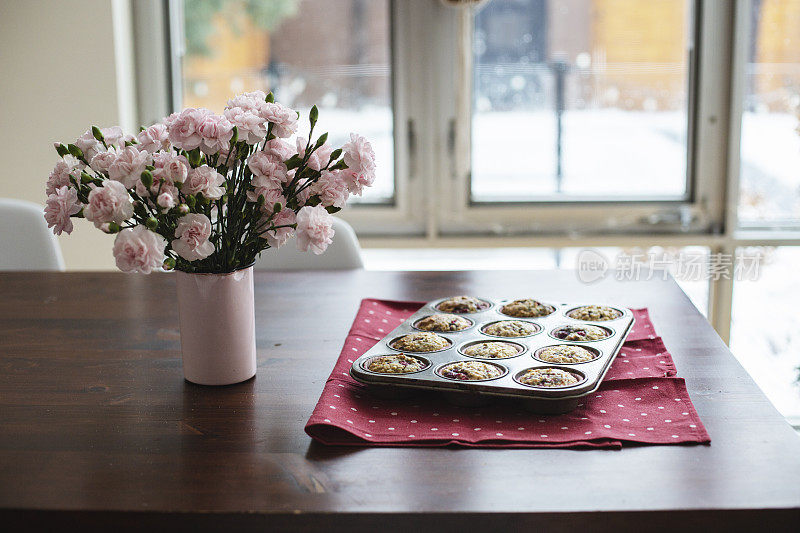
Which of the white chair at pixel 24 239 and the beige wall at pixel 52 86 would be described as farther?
the beige wall at pixel 52 86

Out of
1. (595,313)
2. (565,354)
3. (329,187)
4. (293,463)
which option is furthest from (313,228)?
(595,313)

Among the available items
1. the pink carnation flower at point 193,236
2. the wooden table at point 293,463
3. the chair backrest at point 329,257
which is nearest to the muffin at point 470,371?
the wooden table at point 293,463

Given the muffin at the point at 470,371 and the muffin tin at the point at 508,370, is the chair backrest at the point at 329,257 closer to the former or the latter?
the muffin tin at the point at 508,370

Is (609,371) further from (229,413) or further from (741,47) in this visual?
(741,47)

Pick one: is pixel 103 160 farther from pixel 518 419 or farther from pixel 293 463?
pixel 518 419

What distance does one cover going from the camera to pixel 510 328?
51.5 inches

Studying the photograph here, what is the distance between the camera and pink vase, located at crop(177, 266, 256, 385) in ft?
3.85

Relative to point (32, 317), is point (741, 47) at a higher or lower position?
higher

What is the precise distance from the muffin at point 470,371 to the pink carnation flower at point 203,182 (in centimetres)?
38

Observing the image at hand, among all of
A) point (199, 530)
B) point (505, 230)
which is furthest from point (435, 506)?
point (505, 230)

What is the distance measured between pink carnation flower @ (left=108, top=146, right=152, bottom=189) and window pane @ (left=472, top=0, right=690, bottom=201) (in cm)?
192

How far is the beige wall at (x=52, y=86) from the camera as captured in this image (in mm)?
2641

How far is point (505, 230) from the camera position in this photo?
9.38ft

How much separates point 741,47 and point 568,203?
0.72 metres
